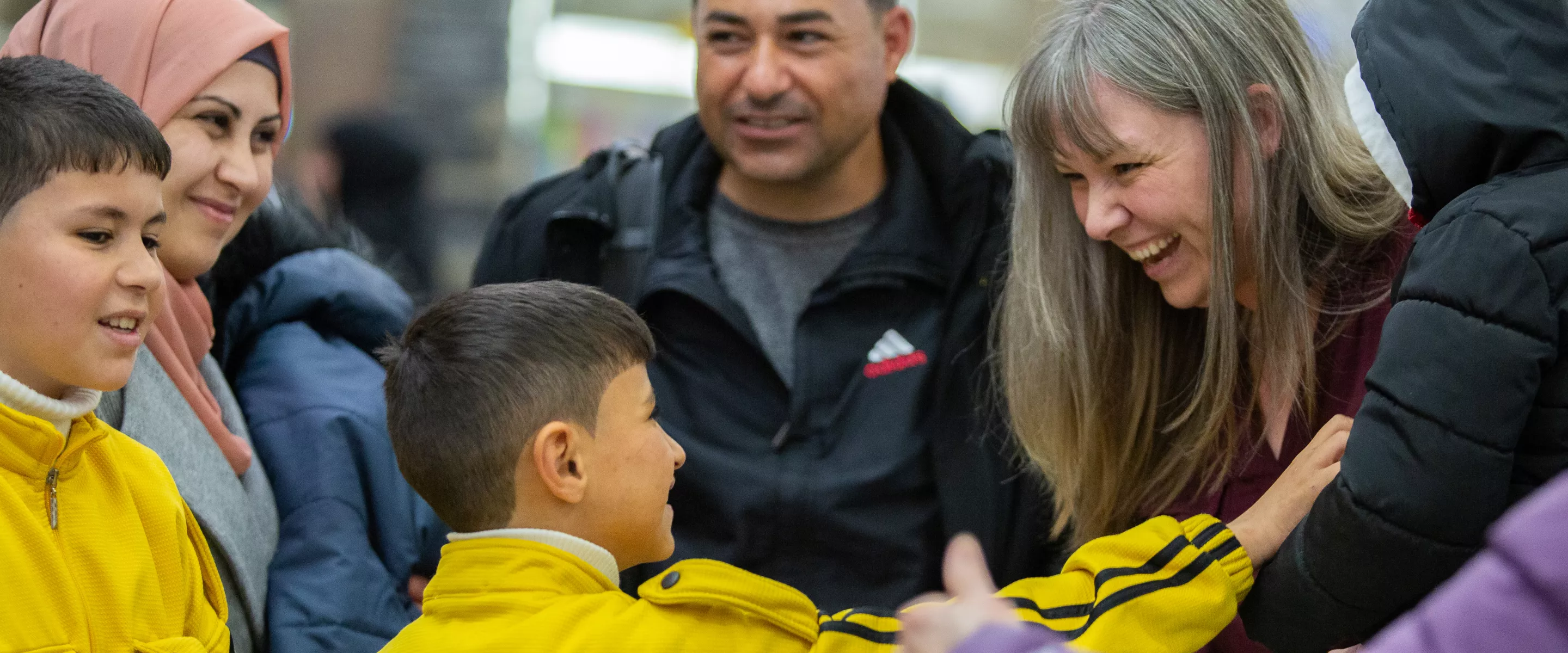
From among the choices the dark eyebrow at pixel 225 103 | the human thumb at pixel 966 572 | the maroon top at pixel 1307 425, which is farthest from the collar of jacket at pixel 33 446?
the maroon top at pixel 1307 425

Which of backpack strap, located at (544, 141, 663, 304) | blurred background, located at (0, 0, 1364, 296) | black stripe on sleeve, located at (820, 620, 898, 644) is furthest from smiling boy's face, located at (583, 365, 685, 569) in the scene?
blurred background, located at (0, 0, 1364, 296)

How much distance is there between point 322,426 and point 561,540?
0.80 m

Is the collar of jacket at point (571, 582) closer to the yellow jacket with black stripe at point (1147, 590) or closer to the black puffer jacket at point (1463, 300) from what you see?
the yellow jacket with black stripe at point (1147, 590)

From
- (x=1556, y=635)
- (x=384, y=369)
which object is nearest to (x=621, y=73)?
(x=384, y=369)

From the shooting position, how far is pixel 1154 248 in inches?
91.6

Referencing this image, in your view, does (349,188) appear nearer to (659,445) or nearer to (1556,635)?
(659,445)

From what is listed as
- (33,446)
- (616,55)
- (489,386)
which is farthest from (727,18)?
(616,55)

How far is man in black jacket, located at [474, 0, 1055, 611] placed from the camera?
9.33ft

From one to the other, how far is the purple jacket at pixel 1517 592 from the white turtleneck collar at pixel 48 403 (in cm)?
153

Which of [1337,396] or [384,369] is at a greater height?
[1337,396]

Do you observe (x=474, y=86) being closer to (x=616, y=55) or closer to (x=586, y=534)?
(x=616, y=55)

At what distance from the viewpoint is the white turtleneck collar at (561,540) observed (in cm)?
186

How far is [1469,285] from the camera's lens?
1.65m

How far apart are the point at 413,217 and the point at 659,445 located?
173 inches
